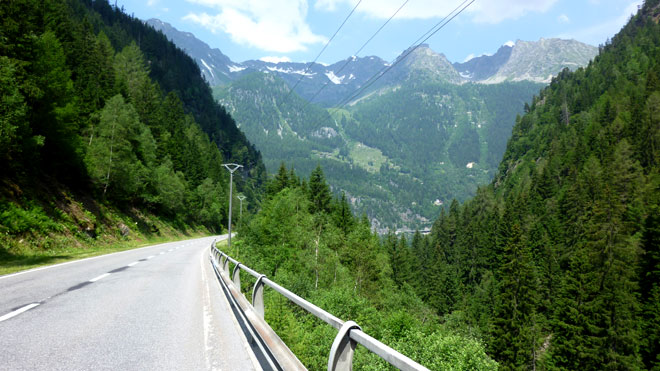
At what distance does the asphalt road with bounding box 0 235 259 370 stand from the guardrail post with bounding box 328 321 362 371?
2063mm

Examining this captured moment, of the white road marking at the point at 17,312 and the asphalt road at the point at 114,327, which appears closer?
the asphalt road at the point at 114,327

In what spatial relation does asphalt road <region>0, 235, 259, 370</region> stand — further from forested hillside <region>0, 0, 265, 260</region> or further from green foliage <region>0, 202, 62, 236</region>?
forested hillside <region>0, 0, 265, 260</region>

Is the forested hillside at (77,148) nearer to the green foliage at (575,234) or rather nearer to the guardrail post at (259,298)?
the guardrail post at (259,298)

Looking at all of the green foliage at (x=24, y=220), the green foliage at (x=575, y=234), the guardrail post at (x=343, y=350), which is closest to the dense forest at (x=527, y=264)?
the green foliage at (x=575, y=234)

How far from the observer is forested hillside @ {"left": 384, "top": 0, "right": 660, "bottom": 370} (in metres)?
42.5

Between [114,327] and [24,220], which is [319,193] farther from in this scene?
[114,327]

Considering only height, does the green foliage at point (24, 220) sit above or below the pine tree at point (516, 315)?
above

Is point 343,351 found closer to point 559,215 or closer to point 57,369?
point 57,369

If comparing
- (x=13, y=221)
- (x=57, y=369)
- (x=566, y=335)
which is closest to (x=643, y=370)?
(x=566, y=335)

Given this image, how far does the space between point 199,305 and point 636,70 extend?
171 metres

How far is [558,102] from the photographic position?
150375mm

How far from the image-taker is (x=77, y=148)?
33.2 m

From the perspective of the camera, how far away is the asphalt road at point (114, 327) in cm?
496

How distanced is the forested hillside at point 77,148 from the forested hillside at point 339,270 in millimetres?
13705
